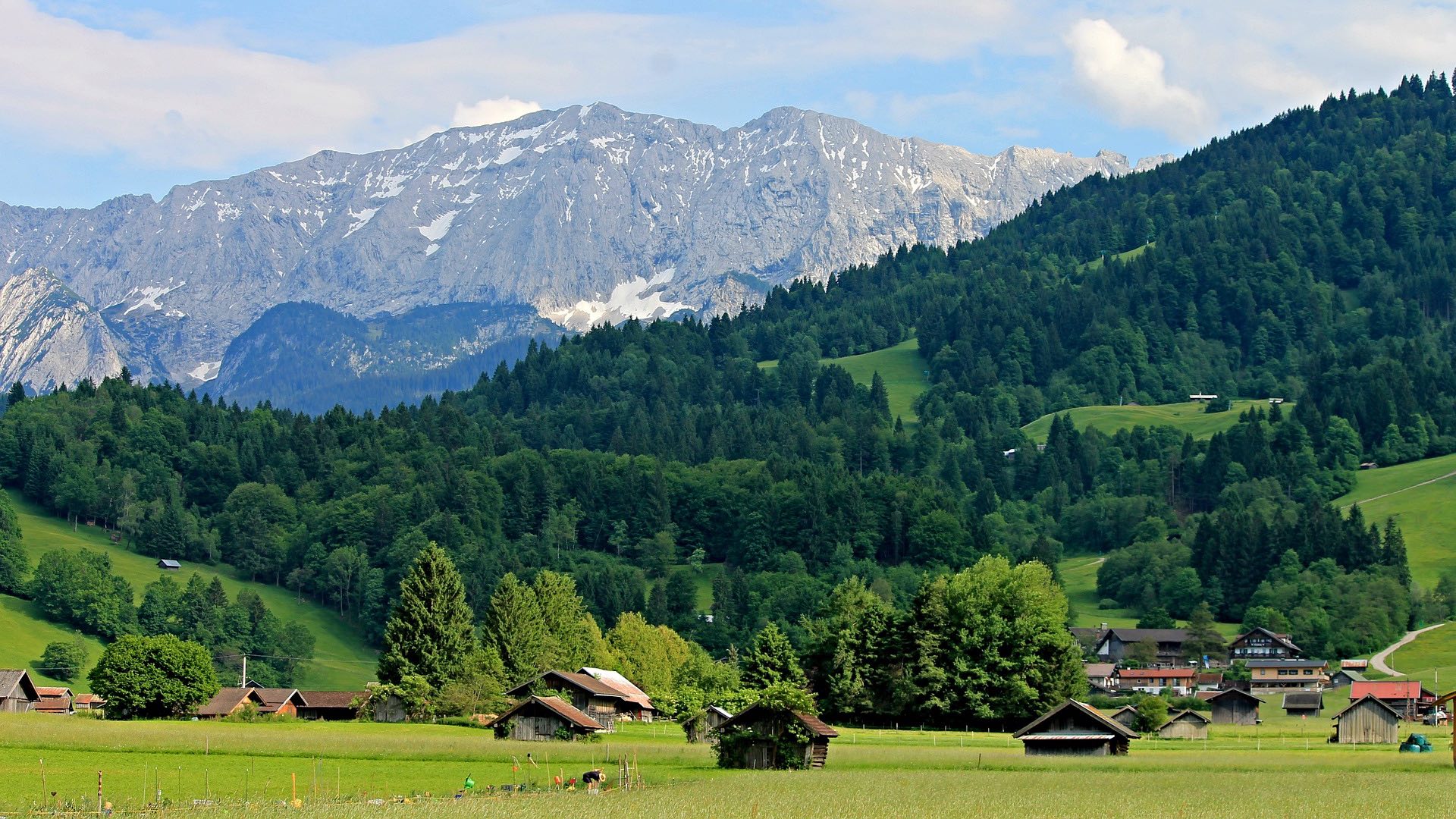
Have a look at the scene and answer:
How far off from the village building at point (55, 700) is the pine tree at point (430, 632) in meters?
27.6

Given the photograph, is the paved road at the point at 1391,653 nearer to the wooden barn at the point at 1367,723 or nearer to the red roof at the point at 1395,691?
the red roof at the point at 1395,691

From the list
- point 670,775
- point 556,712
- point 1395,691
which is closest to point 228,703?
point 556,712

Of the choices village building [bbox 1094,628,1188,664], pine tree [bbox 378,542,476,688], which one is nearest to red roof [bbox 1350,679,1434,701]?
village building [bbox 1094,628,1188,664]

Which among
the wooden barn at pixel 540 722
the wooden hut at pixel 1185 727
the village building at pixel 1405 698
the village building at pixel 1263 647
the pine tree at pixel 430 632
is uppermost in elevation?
the pine tree at pixel 430 632

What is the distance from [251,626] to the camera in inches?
6718

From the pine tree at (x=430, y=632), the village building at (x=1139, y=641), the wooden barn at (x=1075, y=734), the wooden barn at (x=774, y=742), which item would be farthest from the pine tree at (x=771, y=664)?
the village building at (x=1139, y=641)

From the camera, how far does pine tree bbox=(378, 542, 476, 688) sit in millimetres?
111625

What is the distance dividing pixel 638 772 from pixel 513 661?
5268cm

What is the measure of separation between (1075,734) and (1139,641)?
86.8m

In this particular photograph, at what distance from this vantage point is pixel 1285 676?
154 m

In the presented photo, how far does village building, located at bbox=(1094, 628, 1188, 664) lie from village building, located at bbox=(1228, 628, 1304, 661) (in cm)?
517

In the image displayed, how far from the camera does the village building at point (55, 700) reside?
12362 cm

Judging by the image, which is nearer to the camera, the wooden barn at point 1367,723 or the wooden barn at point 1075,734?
the wooden barn at point 1075,734

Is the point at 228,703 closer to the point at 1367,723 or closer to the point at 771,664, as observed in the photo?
the point at 771,664
